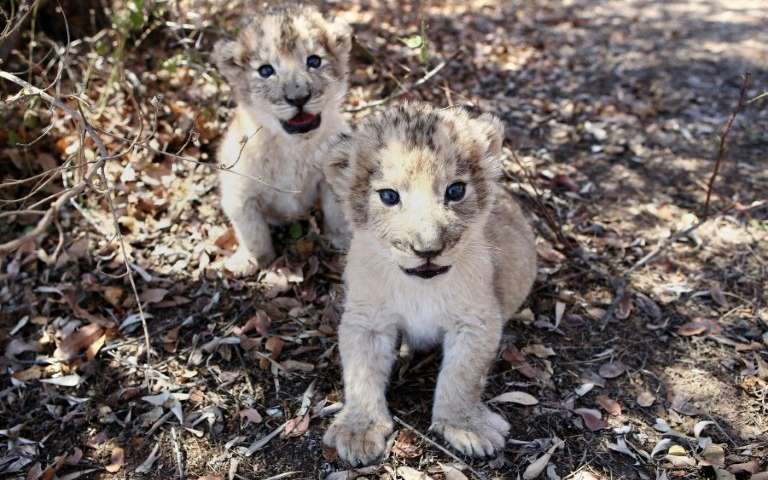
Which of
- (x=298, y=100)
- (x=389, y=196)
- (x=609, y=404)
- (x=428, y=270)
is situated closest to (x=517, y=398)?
(x=609, y=404)

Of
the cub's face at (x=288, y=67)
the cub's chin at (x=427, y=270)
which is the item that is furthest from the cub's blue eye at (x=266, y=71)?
the cub's chin at (x=427, y=270)

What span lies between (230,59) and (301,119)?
0.77 m

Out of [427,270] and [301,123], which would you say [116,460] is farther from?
[301,123]

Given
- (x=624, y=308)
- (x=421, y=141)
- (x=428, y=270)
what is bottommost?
(x=624, y=308)

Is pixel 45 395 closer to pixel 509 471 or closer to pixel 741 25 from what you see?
pixel 509 471

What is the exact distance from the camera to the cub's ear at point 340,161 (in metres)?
3.82

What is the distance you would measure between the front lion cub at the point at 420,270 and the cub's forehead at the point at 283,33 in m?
1.46

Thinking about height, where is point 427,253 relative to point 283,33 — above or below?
below

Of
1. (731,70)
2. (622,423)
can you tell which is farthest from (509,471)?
(731,70)

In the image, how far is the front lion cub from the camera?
3.50 meters

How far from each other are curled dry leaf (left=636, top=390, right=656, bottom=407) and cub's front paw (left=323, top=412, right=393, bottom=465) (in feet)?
5.15

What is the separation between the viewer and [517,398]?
417 centimetres

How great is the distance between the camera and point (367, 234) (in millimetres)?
3756

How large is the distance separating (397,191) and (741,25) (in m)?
8.57
